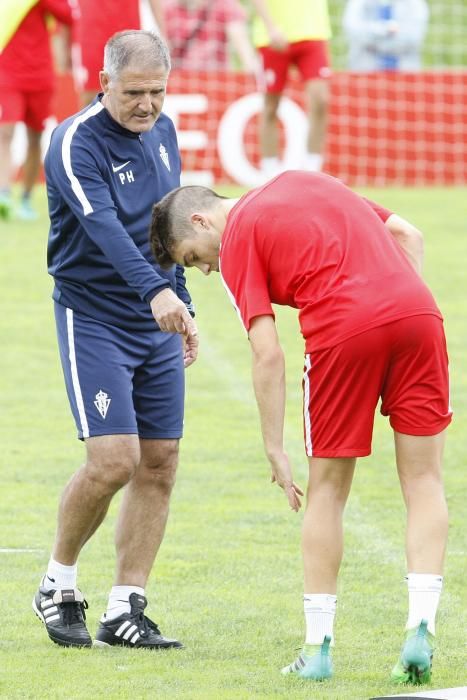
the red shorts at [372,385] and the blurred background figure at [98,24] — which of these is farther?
the blurred background figure at [98,24]

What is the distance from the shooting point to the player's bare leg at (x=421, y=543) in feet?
16.7

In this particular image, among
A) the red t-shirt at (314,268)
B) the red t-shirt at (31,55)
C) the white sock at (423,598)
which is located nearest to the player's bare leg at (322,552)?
the white sock at (423,598)

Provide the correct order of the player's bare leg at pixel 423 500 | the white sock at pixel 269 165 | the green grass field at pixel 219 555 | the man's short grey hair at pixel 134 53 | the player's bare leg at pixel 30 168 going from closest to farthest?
the player's bare leg at pixel 423 500 < the green grass field at pixel 219 555 < the man's short grey hair at pixel 134 53 < the player's bare leg at pixel 30 168 < the white sock at pixel 269 165

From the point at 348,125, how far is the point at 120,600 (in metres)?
12.8

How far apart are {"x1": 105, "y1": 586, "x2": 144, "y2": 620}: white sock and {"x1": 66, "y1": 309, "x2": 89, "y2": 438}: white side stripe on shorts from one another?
1.91 feet

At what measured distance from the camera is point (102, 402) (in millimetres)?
5695

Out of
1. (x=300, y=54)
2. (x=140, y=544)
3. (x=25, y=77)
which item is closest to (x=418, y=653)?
(x=140, y=544)

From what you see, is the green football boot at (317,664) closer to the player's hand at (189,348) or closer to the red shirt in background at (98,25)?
the player's hand at (189,348)

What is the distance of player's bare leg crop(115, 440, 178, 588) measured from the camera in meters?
5.93

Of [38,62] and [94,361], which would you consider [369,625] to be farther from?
[38,62]

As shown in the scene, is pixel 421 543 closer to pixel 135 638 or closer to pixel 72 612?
pixel 135 638

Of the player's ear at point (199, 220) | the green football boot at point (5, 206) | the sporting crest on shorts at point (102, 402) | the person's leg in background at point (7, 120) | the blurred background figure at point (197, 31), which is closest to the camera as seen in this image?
the player's ear at point (199, 220)

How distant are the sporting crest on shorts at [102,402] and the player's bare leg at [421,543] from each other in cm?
104

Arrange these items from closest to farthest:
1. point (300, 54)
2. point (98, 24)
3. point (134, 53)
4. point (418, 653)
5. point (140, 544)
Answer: point (418, 653)
point (134, 53)
point (140, 544)
point (98, 24)
point (300, 54)
